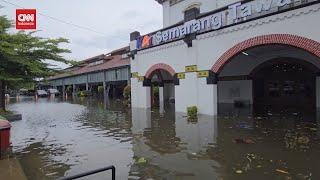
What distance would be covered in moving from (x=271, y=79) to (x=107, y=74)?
23.9 meters

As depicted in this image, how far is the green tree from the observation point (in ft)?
63.3

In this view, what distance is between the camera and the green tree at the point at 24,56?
759 inches

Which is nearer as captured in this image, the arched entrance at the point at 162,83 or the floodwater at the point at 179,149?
the floodwater at the point at 179,149

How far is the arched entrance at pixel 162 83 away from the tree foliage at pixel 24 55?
625cm

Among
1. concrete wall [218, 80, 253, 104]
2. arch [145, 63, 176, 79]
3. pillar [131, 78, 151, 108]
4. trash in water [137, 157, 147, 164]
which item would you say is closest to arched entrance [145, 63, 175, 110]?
arch [145, 63, 176, 79]

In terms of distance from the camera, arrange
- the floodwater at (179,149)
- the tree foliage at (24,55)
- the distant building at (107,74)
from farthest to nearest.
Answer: the distant building at (107,74), the tree foliage at (24,55), the floodwater at (179,149)

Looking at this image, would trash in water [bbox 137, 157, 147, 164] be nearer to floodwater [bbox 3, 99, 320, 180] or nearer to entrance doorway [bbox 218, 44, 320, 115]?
floodwater [bbox 3, 99, 320, 180]

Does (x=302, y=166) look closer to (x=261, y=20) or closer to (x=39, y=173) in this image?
(x=39, y=173)

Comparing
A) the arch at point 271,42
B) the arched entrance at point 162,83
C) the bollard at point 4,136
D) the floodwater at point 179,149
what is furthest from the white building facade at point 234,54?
the bollard at point 4,136

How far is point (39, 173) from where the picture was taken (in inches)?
319

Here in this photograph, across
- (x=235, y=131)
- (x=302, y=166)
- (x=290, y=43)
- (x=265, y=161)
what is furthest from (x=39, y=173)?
(x=290, y=43)

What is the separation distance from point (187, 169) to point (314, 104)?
1629 centimetres

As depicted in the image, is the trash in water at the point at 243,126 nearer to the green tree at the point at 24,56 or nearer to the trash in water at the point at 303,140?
the trash in water at the point at 303,140

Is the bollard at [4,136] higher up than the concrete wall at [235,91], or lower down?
lower down
